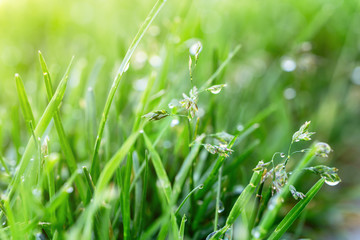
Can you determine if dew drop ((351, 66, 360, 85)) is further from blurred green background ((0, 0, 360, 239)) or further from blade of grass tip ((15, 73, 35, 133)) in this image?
blade of grass tip ((15, 73, 35, 133))

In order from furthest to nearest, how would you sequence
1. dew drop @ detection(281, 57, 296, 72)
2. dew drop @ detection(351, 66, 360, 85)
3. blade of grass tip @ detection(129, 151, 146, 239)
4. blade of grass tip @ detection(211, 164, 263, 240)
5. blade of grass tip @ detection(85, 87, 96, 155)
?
dew drop @ detection(351, 66, 360, 85), dew drop @ detection(281, 57, 296, 72), blade of grass tip @ detection(85, 87, 96, 155), blade of grass tip @ detection(129, 151, 146, 239), blade of grass tip @ detection(211, 164, 263, 240)

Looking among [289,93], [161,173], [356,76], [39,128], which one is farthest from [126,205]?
[356,76]

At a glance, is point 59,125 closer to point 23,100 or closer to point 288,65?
point 23,100

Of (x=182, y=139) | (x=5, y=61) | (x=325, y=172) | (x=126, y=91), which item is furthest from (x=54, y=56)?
(x=325, y=172)

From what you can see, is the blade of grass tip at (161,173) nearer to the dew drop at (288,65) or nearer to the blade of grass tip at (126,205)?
the blade of grass tip at (126,205)

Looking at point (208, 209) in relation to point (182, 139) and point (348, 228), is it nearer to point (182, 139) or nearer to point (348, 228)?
point (182, 139)

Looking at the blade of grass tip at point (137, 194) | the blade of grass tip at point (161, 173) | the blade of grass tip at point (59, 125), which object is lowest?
the blade of grass tip at point (137, 194)

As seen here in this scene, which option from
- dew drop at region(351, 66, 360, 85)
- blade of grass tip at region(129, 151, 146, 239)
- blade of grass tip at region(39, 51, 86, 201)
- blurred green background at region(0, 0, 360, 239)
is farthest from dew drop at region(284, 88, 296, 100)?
blade of grass tip at region(39, 51, 86, 201)

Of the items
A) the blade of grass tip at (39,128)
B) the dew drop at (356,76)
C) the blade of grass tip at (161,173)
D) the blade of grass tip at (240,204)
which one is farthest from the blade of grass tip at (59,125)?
the dew drop at (356,76)
